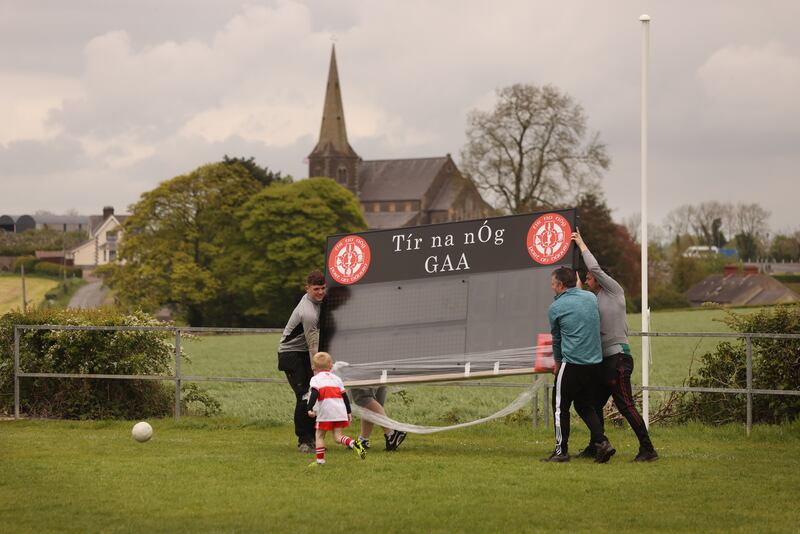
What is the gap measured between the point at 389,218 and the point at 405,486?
146462mm

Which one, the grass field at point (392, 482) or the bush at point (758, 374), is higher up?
the bush at point (758, 374)

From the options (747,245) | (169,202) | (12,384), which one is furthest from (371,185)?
(12,384)

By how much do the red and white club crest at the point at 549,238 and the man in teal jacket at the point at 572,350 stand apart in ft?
1.06

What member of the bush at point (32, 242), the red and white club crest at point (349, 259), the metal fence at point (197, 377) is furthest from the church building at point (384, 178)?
the red and white club crest at point (349, 259)

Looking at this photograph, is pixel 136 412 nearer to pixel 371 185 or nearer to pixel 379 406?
pixel 379 406

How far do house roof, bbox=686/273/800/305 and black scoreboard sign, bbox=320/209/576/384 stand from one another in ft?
282

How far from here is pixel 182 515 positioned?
860cm

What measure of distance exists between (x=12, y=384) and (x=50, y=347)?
97cm

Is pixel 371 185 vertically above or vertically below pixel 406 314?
above

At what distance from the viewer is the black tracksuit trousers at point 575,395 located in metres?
11.4

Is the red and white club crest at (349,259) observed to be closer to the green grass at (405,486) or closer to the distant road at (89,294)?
the green grass at (405,486)

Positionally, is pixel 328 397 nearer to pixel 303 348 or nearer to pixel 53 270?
pixel 303 348

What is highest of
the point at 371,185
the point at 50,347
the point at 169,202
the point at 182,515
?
the point at 371,185

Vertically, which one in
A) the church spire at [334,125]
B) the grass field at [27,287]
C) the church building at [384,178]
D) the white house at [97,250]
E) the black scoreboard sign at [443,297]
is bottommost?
the black scoreboard sign at [443,297]
